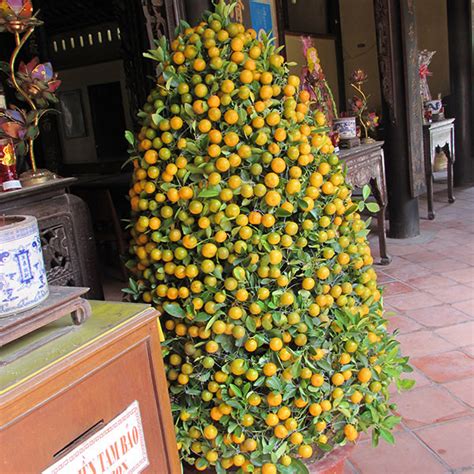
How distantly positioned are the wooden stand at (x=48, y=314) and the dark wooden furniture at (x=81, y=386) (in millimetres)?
31

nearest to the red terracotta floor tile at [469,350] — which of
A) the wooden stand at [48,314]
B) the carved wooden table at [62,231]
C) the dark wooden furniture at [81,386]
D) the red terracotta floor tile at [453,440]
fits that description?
the red terracotta floor tile at [453,440]

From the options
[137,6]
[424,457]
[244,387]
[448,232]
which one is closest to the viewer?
[244,387]

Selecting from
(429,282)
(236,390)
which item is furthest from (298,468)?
(429,282)

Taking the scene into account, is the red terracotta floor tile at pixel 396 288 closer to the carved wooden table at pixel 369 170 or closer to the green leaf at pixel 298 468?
the carved wooden table at pixel 369 170

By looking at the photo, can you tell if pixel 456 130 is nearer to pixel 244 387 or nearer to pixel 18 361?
pixel 244 387

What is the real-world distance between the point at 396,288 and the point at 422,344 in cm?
86

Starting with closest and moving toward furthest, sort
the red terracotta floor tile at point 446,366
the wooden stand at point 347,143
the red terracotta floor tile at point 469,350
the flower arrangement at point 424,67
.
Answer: the red terracotta floor tile at point 446,366, the red terracotta floor tile at point 469,350, the wooden stand at point 347,143, the flower arrangement at point 424,67

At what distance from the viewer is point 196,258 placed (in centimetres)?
135

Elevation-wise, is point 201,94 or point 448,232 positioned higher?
point 201,94

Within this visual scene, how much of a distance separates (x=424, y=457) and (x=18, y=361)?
4.79 ft

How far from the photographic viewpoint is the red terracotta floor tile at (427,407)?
2.05m

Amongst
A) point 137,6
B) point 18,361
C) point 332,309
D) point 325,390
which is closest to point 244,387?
point 325,390

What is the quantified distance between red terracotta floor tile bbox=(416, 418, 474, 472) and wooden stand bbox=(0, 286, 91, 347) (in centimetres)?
138

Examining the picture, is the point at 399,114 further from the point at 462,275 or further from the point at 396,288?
the point at 396,288
